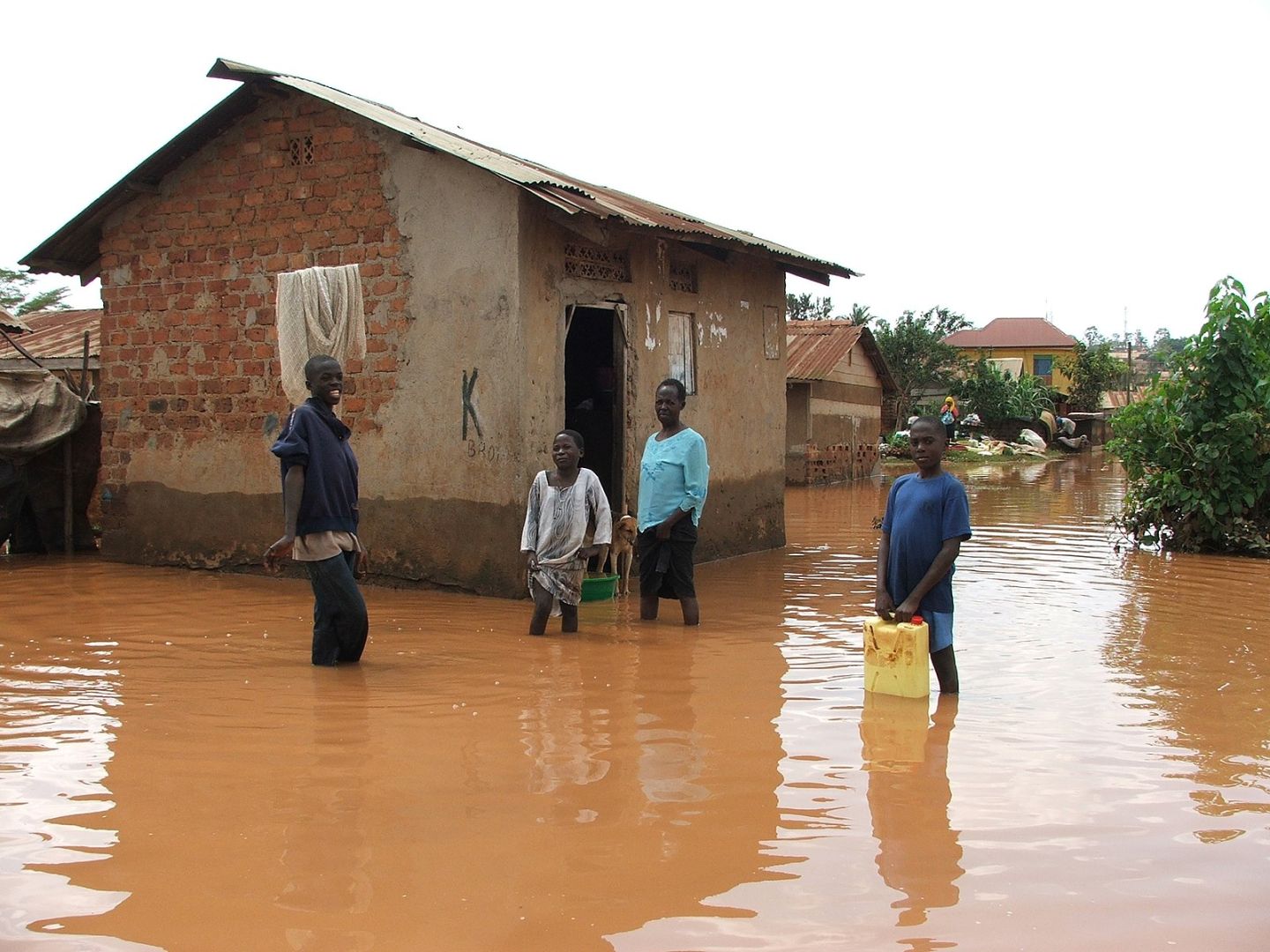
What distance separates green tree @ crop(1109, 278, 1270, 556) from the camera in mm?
12555

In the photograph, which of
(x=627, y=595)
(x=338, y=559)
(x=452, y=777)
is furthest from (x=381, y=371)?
(x=452, y=777)

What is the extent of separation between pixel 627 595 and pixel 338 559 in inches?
148

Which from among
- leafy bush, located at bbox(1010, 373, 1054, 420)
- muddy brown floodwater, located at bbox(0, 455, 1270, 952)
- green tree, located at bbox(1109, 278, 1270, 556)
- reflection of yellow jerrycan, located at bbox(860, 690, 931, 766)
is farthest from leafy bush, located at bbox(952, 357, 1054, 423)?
reflection of yellow jerrycan, located at bbox(860, 690, 931, 766)

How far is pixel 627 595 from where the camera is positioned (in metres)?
9.95

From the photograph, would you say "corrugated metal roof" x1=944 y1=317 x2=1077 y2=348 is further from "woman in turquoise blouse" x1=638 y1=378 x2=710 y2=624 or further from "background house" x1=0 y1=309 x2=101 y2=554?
"woman in turquoise blouse" x1=638 y1=378 x2=710 y2=624

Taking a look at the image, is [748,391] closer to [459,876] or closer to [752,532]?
[752,532]

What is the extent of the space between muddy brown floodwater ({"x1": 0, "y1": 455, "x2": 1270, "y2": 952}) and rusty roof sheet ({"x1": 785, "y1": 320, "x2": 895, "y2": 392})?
15.6m

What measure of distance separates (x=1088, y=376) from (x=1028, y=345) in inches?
447

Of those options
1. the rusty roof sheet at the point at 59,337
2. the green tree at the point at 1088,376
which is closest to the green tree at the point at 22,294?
the rusty roof sheet at the point at 59,337

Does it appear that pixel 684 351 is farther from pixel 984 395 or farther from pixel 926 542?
pixel 984 395

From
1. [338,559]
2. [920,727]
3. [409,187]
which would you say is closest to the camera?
[920,727]

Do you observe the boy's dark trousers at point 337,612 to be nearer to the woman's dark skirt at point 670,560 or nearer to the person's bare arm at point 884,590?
the woman's dark skirt at point 670,560

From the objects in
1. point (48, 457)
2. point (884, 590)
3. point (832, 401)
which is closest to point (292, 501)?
point (884, 590)

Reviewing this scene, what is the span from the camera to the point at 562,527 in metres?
7.79
